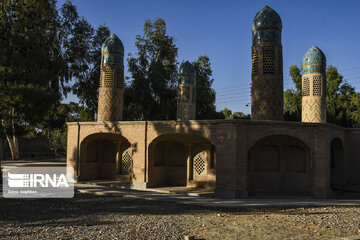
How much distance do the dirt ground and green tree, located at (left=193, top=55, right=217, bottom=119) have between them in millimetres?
18261

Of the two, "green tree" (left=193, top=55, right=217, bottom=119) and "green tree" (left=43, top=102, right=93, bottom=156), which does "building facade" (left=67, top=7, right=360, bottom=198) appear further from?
"green tree" (left=193, top=55, right=217, bottom=119)

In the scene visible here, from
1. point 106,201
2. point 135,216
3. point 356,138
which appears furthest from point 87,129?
point 356,138

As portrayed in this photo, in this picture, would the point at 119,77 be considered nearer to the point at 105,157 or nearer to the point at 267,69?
the point at 105,157

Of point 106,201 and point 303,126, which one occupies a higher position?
point 303,126

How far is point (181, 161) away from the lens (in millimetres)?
16562

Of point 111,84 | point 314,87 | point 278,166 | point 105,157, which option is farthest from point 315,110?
point 105,157

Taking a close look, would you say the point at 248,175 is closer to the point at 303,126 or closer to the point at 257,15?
the point at 303,126

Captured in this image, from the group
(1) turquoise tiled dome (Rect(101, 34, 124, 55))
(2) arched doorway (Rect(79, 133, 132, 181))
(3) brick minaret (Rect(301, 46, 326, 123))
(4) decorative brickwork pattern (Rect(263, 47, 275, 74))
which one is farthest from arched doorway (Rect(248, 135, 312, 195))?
(1) turquoise tiled dome (Rect(101, 34, 124, 55))

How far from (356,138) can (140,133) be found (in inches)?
439

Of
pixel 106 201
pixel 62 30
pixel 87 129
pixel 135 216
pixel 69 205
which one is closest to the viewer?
pixel 135 216

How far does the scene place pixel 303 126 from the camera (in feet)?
44.7

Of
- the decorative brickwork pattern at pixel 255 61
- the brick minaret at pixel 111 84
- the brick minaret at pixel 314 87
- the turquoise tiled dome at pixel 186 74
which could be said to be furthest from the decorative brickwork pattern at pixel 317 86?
the brick minaret at pixel 111 84

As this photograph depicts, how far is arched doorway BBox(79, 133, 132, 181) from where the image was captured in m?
18.0

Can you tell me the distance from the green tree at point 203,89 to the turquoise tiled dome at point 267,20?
1362 cm
